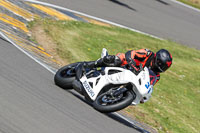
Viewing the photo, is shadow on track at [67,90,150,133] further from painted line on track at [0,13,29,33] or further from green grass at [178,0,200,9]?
green grass at [178,0,200,9]

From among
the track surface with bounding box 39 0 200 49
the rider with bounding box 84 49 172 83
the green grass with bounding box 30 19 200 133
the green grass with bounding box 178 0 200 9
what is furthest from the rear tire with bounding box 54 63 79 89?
the green grass with bounding box 178 0 200 9

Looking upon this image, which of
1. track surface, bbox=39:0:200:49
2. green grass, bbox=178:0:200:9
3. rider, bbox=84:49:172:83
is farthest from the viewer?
green grass, bbox=178:0:200:9

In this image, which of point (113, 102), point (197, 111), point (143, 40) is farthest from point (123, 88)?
point (143, 40)

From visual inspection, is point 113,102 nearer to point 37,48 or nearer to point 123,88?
point 123,88

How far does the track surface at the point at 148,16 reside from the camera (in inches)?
→ 684

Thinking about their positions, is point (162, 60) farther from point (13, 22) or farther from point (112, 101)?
point (13, 22)

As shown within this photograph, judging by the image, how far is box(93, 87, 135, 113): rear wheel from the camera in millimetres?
6867

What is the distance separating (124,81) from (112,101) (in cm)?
43

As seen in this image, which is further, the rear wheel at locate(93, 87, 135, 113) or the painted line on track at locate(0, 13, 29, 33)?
the painted line on track at locate(0, 13, 29, 33)

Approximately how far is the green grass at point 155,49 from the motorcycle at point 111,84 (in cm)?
167

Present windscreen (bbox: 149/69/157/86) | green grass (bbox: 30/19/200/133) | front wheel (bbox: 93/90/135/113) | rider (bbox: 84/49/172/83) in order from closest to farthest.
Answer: front wheel (bbox: 93/90/135/113), rider (bbox: 84/49/172/83), windscreen (bbox: 149/69/157/86), green grass (bbox: 30/19/200/133)

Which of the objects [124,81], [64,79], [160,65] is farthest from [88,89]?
[160,65]

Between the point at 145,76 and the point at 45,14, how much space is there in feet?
26.7

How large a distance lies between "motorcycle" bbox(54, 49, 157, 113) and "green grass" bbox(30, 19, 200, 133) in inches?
65.6
